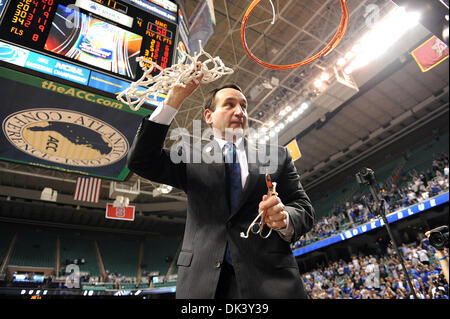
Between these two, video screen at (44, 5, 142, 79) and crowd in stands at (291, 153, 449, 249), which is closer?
video screen at (44, 5, 142, 79)

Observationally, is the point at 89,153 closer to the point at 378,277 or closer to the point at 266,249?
the point at 266,249

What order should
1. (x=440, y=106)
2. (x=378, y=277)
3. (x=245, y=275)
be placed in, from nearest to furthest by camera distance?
(x=245, y=275)
(x=378, y=277)
(x=440, y=106)

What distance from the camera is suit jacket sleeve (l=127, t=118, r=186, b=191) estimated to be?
118 centimetres

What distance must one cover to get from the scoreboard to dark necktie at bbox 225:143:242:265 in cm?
324

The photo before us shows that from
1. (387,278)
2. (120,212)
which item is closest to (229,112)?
(387,278)

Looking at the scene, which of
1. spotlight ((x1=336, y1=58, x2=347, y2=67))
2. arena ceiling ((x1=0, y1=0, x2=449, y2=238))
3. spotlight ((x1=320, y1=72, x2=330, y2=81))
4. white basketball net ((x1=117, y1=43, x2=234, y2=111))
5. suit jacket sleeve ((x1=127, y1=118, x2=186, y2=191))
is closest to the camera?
suit jacket sleeve ((x1=127, y1=118, x2=186, y2=191))

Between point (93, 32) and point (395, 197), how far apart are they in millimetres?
13590

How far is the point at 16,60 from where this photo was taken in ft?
11.4

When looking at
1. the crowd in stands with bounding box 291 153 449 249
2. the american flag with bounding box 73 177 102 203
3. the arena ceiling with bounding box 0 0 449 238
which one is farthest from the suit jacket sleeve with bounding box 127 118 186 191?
the crowd in stands with bounding box 291 153 449 249

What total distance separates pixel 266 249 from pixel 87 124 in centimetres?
463

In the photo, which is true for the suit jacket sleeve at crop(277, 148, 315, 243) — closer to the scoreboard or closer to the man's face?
the man's face

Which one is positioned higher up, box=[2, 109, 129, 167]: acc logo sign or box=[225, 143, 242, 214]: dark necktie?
box=[2, 109, 129, 167]: acc logo sign

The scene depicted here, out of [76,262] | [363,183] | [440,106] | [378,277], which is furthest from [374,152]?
[76,262]
